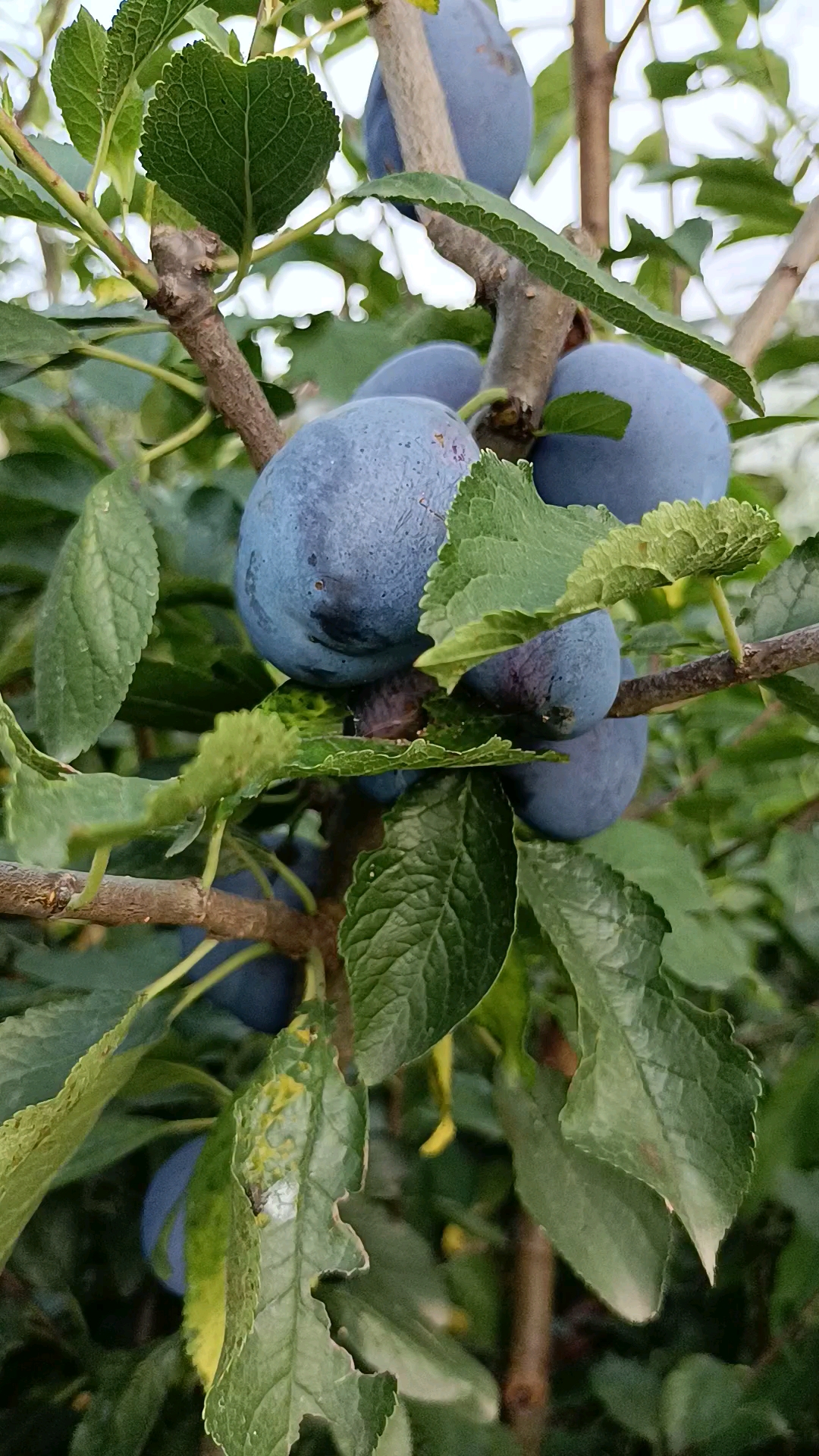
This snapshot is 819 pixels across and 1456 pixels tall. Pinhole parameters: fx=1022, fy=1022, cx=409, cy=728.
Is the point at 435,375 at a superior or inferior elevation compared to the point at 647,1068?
superior

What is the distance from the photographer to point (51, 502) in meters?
0.50

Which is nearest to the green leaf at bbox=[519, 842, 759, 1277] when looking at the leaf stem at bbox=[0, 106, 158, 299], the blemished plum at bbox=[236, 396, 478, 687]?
the blemished plum at bbox=[236, 396, 478, 687]

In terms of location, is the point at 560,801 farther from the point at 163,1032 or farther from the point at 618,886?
the point at 163,1032

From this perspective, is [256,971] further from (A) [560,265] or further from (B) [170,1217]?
(A) [560,265]

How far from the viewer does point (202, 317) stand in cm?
30

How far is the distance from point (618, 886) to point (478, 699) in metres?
0.10

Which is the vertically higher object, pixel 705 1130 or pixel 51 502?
pixel 51 502

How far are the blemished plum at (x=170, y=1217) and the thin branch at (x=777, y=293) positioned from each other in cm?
46

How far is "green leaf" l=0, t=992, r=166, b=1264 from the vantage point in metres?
0.26

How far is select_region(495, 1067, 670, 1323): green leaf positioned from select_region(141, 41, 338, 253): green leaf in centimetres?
38

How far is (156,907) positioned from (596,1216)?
28 cm

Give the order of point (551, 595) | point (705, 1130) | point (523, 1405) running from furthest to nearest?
1. point (523, 1405)
2. point (705, 1130)
3. point (551, 595)

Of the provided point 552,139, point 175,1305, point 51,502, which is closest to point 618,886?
point 51,502

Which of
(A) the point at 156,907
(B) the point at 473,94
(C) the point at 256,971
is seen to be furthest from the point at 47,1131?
(B) the point at 473,94
